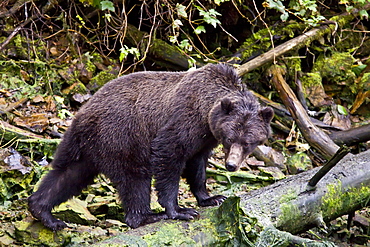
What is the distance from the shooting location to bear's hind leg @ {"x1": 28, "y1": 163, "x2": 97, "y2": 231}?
17.0ft

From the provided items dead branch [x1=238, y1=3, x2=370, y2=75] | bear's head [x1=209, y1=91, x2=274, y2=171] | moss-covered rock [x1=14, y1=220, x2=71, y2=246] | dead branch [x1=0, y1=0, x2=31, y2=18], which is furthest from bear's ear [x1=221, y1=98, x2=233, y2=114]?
dead branch [x1=0, y1=0, x2=31, y2=18]

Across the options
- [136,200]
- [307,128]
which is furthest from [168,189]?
[307,128]

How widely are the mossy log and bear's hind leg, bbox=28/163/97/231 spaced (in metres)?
1.36

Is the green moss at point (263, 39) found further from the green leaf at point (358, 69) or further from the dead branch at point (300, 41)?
the green leaf at point (358, 69)

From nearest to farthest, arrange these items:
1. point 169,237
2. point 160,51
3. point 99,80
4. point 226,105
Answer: point 169,237
point 226,105
point 99,80
point 160,51

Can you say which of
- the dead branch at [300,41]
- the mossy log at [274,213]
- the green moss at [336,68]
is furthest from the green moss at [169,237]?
the green moss at [336,68]

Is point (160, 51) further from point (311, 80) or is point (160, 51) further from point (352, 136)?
point (352, 136)

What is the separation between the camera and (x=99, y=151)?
5.19m

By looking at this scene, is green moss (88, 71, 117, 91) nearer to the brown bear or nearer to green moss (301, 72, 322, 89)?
the brown bear

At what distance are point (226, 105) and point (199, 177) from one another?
3.70 feet

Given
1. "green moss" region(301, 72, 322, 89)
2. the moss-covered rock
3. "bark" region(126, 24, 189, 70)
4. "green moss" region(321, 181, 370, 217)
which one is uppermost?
"bark" region(126, 24, 189, 70)

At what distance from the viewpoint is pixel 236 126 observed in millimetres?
4953

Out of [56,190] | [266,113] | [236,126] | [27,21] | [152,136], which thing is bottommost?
[56,190]

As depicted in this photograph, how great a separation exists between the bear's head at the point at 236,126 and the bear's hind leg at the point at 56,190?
1.54 metres
